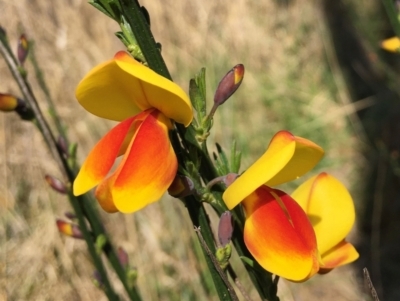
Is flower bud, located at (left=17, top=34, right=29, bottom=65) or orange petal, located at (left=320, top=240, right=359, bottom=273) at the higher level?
flower bud, located at (left=17, top=34, right=29, bottom=65)

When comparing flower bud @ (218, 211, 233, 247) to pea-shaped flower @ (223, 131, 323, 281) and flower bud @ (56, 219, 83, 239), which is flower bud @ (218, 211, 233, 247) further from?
flower bud @ (56, 219, 83, 239)

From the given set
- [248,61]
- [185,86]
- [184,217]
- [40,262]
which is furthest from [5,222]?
[248,61]

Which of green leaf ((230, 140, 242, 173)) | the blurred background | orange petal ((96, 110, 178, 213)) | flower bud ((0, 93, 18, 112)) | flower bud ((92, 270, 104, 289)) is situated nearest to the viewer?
orange petal ((96, 110, 178, 213))

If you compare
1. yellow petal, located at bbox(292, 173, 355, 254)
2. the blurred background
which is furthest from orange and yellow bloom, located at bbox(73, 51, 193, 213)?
the blurred background

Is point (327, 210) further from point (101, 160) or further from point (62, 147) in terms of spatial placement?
point (62, 147)

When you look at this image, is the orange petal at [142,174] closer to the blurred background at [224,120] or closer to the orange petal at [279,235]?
the orange petal at [279,235]
